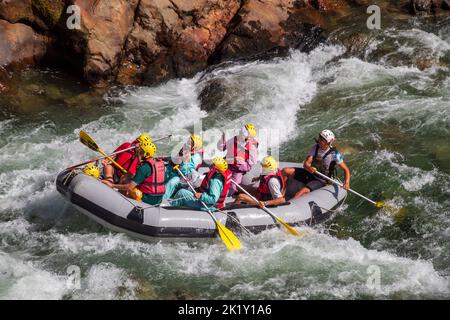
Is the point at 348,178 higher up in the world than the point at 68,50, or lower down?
lower down

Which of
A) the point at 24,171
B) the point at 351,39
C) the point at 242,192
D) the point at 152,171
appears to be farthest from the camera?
the point at 351,39

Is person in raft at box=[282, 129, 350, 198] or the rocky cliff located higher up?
the rocky cliff

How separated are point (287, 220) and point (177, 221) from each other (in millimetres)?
1573

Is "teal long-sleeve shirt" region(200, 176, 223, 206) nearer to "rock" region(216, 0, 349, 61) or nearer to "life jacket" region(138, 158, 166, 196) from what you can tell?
"life jacket" region(138, 158, 166, 196)

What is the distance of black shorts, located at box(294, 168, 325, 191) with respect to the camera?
991 centimetres

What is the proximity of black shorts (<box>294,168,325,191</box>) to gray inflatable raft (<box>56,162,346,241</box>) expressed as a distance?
2.41 feet

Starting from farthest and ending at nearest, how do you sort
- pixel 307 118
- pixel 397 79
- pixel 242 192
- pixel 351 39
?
1. pixel 351 39
2. pixel 397 79
3. pixel 307 118
4. pixel 242 192

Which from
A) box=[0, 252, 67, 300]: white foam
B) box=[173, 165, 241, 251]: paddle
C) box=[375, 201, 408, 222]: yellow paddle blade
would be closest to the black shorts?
box=[375, 201, 408, 222]: yellow paddle blade

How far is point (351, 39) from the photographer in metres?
14.4

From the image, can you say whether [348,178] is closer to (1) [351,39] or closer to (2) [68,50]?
(1) [351,39]

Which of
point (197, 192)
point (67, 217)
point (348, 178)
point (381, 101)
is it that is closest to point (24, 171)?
point (67, 217)

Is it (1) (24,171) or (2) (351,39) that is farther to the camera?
(2) (351,39)

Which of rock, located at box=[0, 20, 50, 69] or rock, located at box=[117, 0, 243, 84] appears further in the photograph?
rock, located at box=[117, 0, 243, 84]

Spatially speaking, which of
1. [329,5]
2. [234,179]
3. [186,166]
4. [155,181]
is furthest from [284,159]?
[329,5]
